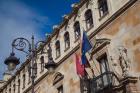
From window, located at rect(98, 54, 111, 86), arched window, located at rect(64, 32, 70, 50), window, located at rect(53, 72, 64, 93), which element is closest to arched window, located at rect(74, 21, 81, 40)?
arched window, located at rect(64, 32, 70, 50)

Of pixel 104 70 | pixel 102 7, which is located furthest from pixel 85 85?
pixel 102 7

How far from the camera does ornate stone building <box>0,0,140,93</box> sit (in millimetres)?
16625

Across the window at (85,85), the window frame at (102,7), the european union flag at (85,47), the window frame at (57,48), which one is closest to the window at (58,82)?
the window frame at (57,48)

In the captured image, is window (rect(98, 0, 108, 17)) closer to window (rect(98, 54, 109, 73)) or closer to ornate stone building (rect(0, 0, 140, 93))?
ornate stone building (rect(0, 0, 140, 93))

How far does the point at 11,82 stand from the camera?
34250 millimetres

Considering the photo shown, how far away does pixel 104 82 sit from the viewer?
17484mm

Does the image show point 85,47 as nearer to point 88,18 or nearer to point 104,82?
point 104,82

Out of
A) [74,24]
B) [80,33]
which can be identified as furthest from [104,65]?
[74,24]

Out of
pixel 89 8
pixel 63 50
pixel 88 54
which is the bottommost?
pixel 88 54

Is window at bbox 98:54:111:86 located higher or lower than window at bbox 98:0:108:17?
lower

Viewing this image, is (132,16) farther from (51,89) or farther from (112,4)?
(51,89)

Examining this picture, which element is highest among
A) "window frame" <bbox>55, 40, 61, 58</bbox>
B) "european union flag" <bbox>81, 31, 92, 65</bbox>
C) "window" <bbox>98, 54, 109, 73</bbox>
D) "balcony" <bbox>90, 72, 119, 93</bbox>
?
"window frame" <bbox>55, 40, 61, 58</bbox>

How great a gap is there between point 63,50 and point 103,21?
5.61m

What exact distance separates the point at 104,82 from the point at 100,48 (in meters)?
2.43
